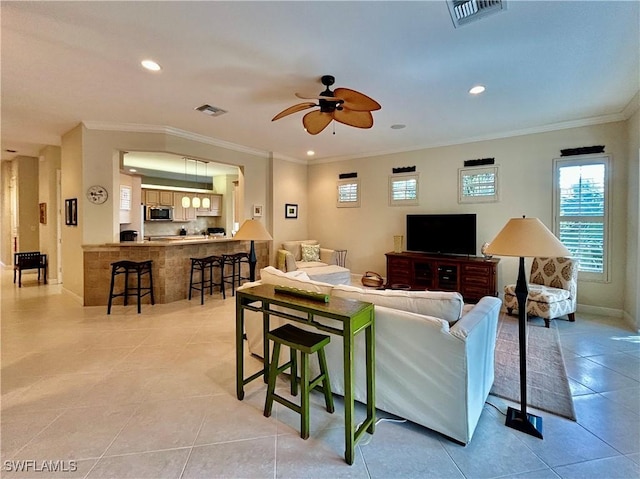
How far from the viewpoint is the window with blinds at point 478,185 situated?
5062mm

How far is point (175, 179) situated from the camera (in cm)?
870

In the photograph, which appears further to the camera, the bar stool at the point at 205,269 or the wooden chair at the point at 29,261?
the wooden chair at the point at 29,261

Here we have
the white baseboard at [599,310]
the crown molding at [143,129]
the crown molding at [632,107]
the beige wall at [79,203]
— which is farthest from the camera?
the beige wall at [79,203]

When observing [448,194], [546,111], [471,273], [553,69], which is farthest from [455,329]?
[448,194]

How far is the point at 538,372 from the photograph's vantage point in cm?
267

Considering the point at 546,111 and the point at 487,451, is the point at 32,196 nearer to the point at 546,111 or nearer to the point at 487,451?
the point at 487,451

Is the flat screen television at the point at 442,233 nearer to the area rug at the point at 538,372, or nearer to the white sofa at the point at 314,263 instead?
the white sofa at the point at 314,263

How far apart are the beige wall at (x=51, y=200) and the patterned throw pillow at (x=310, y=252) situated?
5023 mm

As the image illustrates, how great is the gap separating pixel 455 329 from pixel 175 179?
29.0 ft

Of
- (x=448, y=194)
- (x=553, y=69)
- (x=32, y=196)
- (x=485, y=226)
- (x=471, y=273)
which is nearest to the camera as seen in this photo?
(x=553, y=69)

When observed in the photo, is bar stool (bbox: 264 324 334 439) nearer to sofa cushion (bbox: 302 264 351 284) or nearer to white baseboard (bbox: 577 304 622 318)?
sofa cushion (bbox: 302 264 351 284)

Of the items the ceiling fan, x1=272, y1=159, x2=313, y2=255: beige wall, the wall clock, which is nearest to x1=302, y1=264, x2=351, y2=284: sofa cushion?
x1=272, y1=159, x2=313, y2=255: beige wall

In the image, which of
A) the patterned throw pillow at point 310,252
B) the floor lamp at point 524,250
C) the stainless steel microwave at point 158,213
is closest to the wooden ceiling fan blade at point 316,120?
the floor lamp at point 524,250

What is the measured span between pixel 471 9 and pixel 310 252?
4870 mm
